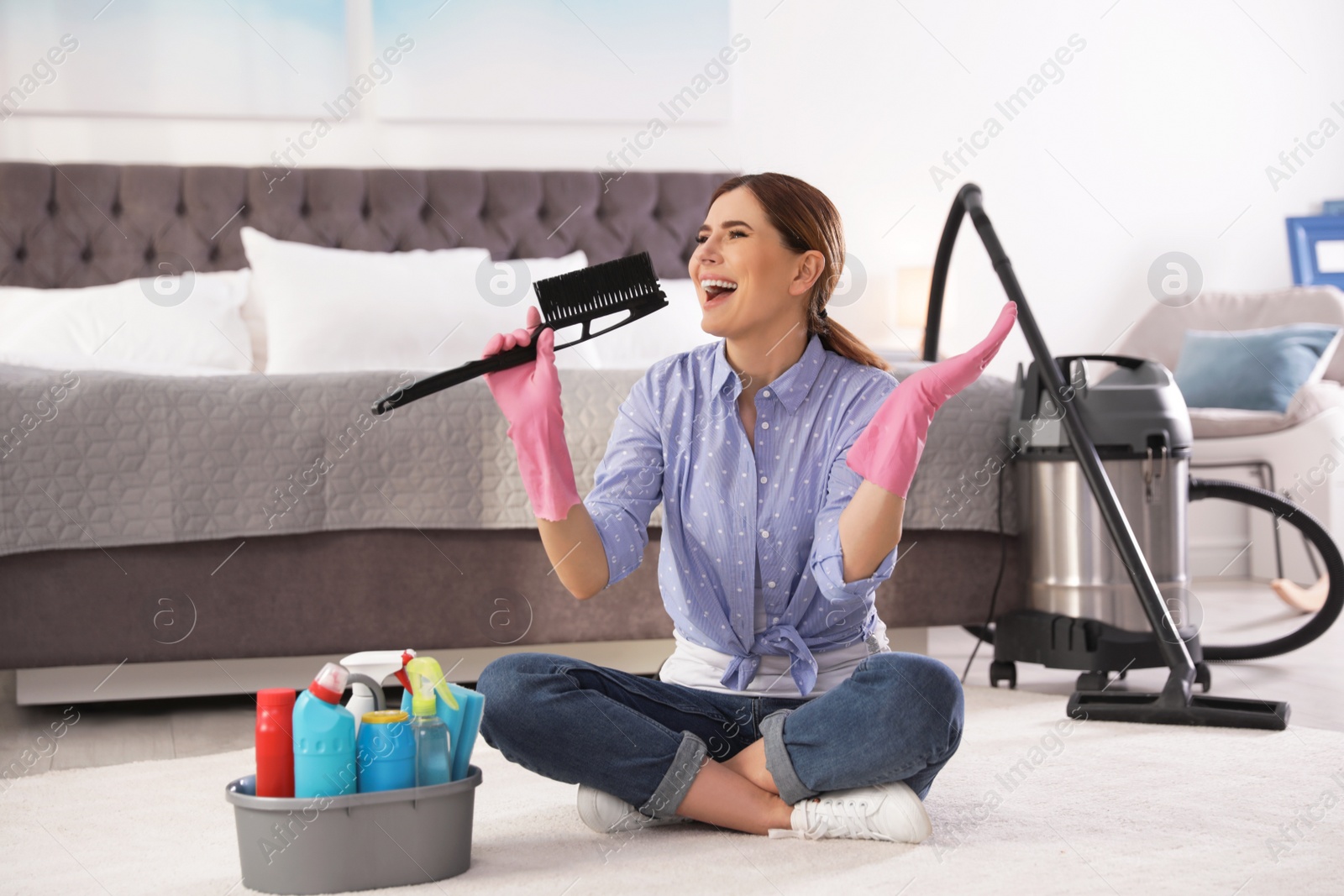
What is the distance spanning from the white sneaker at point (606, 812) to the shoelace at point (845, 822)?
0.66 feet

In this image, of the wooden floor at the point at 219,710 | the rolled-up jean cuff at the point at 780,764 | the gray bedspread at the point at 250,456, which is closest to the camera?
the rolled-up jean cuff at the point at 780,764

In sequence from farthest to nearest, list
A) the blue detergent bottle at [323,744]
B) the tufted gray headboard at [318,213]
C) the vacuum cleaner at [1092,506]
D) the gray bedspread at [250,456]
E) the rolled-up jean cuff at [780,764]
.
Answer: the tufted gray headboard at [318,213] < the vacuum cleaner at [1092,506] < the gray bedspread at [250,456] < the rolled-up jean cuff at [780,764] < the blue detergent bottle at [323,744]

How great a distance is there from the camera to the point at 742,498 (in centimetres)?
144

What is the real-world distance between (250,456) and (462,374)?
101 centimetres

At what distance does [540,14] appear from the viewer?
3.90m

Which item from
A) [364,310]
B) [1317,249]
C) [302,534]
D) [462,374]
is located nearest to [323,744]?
[462,374]

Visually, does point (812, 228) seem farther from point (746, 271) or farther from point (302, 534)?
point (302, 534)

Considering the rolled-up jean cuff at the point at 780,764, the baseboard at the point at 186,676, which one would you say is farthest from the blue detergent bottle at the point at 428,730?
the baseboard at the point at 186,676

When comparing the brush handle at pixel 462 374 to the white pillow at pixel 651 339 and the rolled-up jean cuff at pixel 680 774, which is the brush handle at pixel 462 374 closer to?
the rolled-up jean cuff at pixel 680 774

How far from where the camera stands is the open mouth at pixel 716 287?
4.78ft

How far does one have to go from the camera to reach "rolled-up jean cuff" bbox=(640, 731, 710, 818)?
1.35 meters

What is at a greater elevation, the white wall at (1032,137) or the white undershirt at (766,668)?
the white wall at (1032,137)

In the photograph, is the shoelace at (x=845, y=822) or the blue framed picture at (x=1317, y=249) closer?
the shoelace at (x=845, y=822)

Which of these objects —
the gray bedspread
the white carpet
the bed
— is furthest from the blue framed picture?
the white carpet
